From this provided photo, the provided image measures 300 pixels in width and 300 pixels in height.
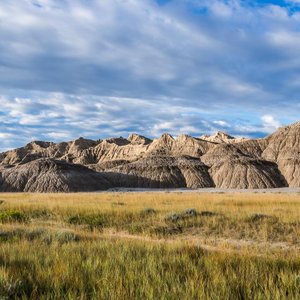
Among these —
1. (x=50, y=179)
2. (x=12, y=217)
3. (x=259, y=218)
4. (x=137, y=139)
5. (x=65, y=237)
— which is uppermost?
(x=137, y=139)

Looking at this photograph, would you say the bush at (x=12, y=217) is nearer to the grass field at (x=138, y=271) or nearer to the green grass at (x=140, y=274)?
the grass field at (x=138, y=271)

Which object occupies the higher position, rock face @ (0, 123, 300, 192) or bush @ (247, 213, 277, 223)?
rock face @ (0, 123, 300, 192)

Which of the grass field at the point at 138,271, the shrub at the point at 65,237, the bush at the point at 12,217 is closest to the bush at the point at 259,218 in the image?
the grass field at the point at 138,271

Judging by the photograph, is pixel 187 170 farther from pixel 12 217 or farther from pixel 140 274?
pixel 140 274

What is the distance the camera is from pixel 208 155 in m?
120

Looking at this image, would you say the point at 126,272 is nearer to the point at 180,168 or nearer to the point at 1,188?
the point at 1,188

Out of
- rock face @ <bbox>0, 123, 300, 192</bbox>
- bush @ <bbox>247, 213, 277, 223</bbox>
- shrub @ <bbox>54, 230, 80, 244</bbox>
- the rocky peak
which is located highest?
the rocky peak

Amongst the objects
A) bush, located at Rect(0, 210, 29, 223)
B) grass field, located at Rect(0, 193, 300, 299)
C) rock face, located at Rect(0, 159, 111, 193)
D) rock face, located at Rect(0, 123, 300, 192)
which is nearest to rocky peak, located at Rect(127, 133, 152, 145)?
rock face, located at Rect(0, 123, 300, 192)

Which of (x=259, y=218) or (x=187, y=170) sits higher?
(x=187, y=170)

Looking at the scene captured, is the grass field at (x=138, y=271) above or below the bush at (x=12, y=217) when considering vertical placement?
above

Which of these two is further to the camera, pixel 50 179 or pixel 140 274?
pixel 50 179

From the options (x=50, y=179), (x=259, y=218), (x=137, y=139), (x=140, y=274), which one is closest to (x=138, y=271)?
(x=140, y=274)

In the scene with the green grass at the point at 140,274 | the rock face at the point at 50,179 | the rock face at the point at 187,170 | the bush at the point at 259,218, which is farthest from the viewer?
the rock face at the point at 187,170

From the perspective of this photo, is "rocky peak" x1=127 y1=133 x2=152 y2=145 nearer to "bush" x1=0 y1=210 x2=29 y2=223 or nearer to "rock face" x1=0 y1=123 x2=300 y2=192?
"rock face" x1=0 y1=123 x2=300 y2=192
